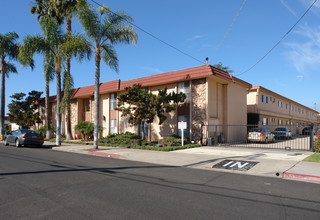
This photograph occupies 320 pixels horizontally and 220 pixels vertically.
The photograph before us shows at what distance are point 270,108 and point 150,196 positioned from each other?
101 ft

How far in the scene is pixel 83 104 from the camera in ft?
101

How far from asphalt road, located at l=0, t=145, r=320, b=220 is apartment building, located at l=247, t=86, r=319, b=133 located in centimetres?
1721

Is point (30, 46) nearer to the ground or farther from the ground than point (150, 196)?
farther from the ground

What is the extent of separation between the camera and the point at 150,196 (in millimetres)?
5543

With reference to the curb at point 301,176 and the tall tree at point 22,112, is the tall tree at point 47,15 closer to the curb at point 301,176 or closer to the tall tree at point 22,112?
the tall tree at point 22,112

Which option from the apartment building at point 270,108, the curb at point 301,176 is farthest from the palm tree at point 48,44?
the apartment building at point 270,108

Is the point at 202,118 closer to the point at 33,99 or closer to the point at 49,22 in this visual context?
the point at 49,22

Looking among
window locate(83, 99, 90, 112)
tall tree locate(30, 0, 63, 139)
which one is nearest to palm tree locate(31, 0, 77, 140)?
tall tree locate(30, 0, 63, 139)

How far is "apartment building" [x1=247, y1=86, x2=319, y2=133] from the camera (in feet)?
90.9

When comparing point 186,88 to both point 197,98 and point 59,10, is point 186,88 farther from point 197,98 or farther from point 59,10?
point 59,10

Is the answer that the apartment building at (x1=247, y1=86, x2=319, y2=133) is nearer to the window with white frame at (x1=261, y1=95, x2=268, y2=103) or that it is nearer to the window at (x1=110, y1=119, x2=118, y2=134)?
the window with white frame at (x1=261, y1=95, x2=268, y2=103)

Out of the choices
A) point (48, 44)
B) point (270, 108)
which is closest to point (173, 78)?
point (48, 44)

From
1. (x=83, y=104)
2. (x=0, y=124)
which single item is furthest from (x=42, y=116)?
(x=83, y=104)

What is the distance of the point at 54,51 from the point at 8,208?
17.5m
